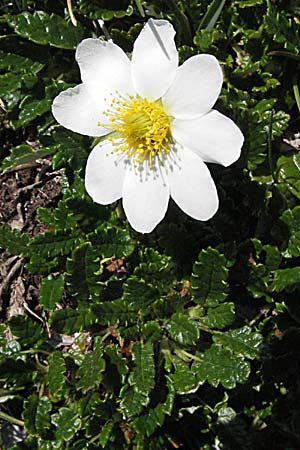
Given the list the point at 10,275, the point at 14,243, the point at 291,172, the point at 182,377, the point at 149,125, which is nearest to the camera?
the point at 149,125

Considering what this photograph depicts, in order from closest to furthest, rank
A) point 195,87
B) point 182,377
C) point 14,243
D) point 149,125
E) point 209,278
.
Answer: point 195,87 → point 149,125 → point 209,278 → point 182,377 → point 14,243

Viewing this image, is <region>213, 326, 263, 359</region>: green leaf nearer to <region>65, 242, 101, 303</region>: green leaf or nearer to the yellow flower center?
<region>65, 242, 101, 303</region>: green leaf

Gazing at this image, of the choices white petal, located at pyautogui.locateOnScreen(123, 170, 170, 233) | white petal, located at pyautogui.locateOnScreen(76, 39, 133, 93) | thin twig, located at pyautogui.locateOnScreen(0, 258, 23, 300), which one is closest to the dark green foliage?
white petal, located at pyautogui.locateOnScreen(123, 170, 170, 233)

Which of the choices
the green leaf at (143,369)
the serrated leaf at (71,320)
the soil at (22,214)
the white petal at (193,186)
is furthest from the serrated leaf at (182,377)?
the soil at (22,214)

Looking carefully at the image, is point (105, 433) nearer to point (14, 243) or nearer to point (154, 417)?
point (154, 417)

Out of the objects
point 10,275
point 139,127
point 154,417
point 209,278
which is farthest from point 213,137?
point 10,275

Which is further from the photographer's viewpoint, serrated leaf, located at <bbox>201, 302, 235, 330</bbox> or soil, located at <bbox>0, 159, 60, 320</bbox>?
soil, located at <bbox>0, 159, 60, 320</bbox>

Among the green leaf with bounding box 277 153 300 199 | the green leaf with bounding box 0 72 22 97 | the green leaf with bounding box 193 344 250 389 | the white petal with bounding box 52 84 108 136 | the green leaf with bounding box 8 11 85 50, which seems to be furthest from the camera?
the green leaf with bounding box 0 72 22 97
